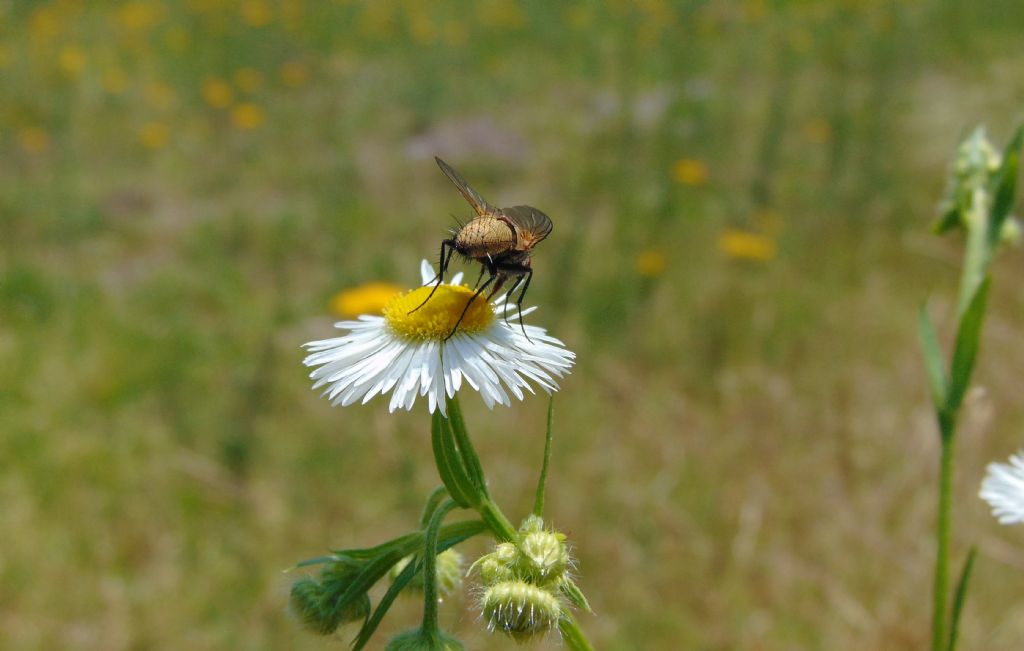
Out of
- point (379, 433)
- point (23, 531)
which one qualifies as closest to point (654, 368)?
point (379, 433)

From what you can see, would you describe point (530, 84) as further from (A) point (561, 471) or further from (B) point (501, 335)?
(B) point (501, 335)

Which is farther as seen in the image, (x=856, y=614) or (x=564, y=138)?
(x=564, y=138)

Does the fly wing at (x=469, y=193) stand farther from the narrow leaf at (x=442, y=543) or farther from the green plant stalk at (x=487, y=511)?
the narrow leaf at (x=442, y=543)

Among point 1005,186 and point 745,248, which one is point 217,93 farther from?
point 1005,186

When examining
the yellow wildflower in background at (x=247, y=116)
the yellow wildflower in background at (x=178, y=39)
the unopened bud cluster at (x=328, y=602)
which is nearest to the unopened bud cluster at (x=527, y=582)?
the unopened bud cluster at (x=328, y=602)

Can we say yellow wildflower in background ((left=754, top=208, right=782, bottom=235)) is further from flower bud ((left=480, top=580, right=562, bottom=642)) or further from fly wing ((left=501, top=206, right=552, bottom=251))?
flower bud ((left=480, top=580, right=562, bottom=642))

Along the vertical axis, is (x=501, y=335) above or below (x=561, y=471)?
above

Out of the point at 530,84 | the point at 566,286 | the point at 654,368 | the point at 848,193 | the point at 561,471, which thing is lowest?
the point at 561,471

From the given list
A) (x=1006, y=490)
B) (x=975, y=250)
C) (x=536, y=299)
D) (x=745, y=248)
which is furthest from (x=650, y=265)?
(x=1006, y=490)
